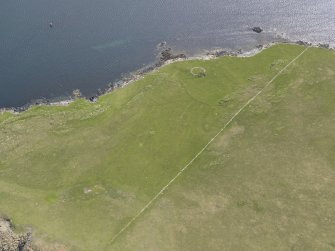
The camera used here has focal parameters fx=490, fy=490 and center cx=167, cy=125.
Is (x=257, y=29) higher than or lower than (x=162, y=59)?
higher

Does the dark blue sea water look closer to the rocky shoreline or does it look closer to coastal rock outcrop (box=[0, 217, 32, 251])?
the rocky shoreline

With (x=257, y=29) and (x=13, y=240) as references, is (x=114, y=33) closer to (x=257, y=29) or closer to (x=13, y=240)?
(x=257, y=29)

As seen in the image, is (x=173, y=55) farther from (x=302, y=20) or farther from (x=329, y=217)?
(x=329, y=217)

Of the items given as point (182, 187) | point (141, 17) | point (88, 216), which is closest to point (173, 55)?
point (141, 17)

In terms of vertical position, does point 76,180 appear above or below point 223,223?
above

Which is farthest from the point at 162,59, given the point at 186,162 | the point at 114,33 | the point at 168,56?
the point at 186,162

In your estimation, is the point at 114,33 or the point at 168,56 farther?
the point at 114,33
